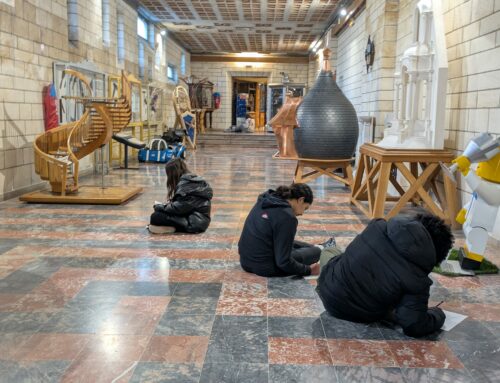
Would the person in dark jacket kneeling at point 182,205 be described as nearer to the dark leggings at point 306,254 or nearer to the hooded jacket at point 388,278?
the dark leggings at point 306,254

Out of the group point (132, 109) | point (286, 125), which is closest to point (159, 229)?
point (286, 125)

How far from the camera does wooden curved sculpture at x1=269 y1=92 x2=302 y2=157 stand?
7422mm

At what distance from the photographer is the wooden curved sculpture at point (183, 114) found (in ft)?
44.8

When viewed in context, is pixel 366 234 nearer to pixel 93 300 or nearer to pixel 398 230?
pixel 398 230

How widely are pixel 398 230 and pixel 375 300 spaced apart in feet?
1.27

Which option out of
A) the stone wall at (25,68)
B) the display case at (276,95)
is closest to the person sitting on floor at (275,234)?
the stone wall at (25,68)

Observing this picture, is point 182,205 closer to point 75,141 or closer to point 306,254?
point 306,254

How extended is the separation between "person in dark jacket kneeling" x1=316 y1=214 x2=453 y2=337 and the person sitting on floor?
1.94 feet

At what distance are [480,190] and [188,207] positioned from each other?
7.87ft

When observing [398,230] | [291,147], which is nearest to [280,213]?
Answer: [398,230]

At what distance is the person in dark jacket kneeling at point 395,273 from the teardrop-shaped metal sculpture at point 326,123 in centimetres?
405

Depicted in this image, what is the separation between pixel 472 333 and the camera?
8.36 feet

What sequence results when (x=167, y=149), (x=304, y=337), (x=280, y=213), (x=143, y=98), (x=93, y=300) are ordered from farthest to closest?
(x=143, y=98) < (x=167, y=149) < (x=280, y=213) < (x=93, y=300) < (x=304, y=337)

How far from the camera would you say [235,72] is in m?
21.3
